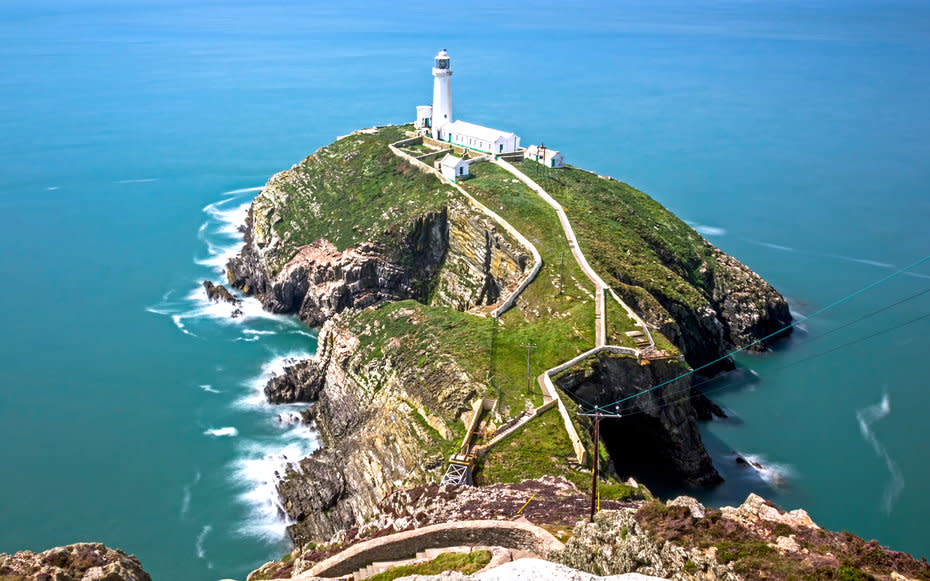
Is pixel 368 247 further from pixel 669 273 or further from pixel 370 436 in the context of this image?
pixel 669 273

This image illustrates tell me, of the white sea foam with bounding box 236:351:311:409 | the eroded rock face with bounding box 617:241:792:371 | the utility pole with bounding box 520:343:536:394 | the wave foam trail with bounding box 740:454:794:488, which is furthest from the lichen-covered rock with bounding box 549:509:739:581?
the white sea foam with bounding box 236:351:311:409

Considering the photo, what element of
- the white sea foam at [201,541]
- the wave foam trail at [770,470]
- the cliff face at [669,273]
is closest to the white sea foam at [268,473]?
the white sea foam at [201,541]

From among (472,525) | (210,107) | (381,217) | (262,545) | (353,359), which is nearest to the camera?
(472,525)

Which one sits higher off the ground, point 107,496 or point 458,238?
point 458,238

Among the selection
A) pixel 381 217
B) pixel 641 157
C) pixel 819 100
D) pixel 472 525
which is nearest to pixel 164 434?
pixel 381 217

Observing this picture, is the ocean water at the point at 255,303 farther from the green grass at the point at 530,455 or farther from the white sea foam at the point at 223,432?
the green grass at the point at 530,455

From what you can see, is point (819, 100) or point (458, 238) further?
point (819, 100)

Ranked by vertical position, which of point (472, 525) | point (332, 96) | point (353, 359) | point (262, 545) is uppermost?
point (332, 96)

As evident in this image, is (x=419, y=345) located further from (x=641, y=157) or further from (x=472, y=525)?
(x=641, y=157)
